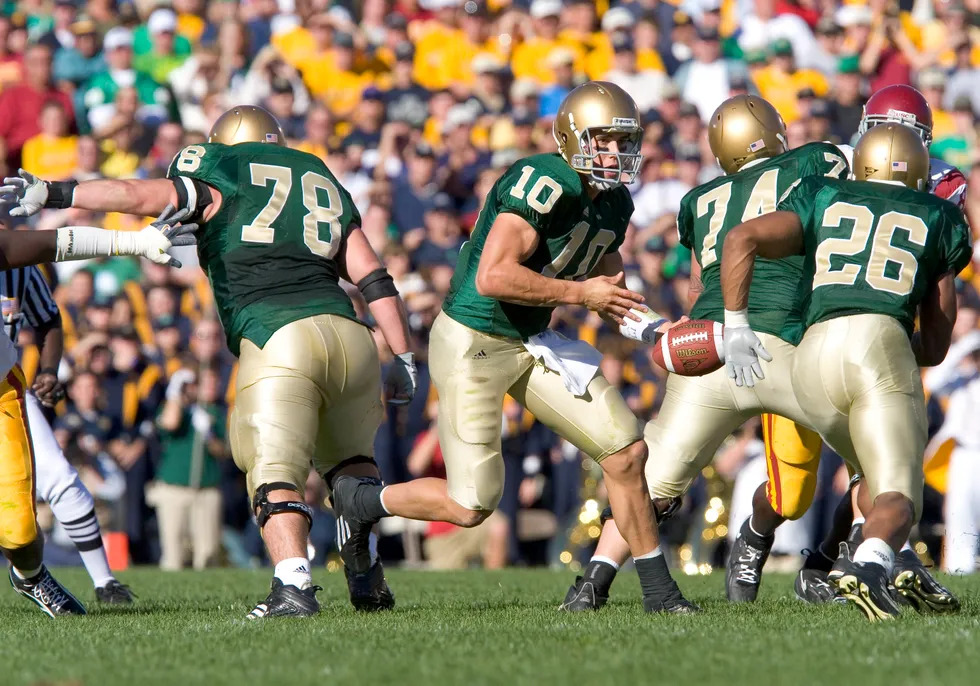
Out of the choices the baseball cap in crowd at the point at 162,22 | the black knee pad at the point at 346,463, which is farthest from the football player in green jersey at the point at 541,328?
the baseball cap in crowd at the point at 162,22

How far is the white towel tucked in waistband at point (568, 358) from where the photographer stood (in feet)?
18.2

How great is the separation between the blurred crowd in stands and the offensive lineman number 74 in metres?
4.69

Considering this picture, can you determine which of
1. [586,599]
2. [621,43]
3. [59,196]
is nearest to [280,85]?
[621,43]

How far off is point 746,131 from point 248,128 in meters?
2.03

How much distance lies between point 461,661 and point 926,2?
1240 cm

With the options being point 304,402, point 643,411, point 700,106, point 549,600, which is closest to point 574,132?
point 304,402

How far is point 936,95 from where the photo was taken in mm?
13227

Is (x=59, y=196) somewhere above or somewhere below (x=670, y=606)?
above

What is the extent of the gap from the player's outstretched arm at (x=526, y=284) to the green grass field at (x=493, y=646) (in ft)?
3.66

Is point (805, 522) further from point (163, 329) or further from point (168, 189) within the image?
point (168, 189)

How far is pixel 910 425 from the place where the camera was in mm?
5145

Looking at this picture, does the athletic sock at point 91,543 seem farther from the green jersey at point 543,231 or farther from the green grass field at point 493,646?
the green jersey at point 543,231

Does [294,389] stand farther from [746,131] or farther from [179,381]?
[179,381]

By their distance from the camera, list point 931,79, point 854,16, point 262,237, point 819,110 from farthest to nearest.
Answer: point 854,16, point 931,79, point 819,110, point 262,237
